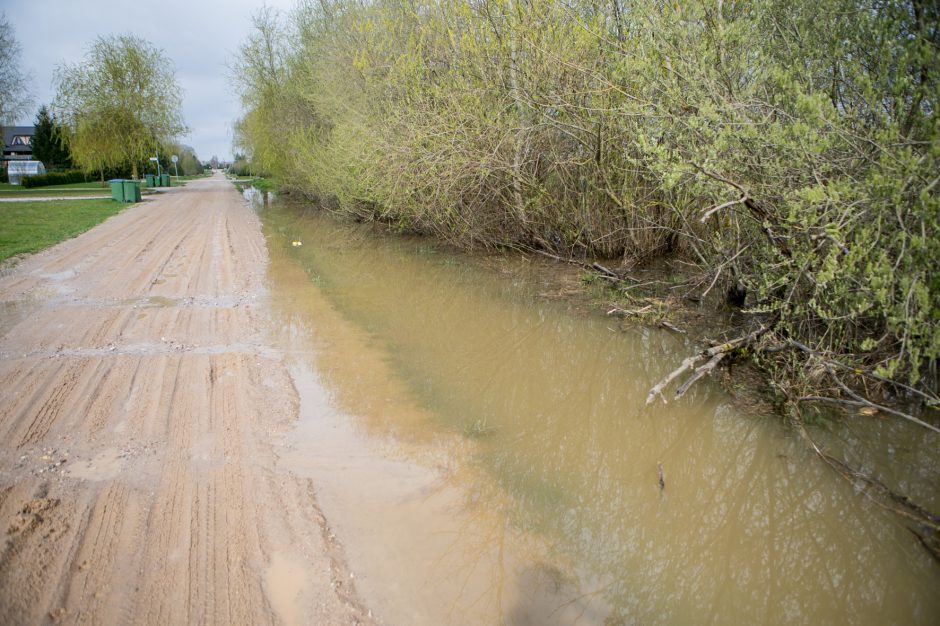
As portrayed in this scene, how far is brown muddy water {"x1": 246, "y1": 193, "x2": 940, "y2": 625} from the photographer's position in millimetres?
3205

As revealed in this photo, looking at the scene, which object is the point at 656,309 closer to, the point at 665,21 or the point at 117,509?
the point at 665,21

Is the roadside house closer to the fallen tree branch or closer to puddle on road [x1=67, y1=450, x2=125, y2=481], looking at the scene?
puddle on road [x1=67, y1=450, x2=125, y2=481]

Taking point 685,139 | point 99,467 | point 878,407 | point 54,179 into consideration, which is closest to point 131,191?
point 54,179

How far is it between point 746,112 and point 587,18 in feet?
14.6

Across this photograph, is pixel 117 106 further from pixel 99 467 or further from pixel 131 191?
pixel 99 467

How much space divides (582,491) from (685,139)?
13.4 feet

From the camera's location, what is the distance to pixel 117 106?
33750mm

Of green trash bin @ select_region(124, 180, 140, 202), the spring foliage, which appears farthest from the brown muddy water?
green trash bin @ select_region(124, 180, 140, 202)

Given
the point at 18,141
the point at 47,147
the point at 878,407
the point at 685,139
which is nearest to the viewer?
the point at 878,407

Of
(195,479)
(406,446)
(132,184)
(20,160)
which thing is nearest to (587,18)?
(406,446)

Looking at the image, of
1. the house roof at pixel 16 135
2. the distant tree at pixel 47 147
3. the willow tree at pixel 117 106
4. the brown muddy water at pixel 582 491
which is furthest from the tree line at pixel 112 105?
the house roof at pixel 16 135

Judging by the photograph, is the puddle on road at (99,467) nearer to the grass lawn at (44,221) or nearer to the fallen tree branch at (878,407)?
the fallen tree branch at (878,407)

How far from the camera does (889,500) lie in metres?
4.01

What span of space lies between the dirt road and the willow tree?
31.0 metres
